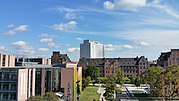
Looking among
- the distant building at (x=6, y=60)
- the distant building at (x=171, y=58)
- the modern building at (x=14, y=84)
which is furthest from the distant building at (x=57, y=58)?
the modern building at (x=14, y=84)

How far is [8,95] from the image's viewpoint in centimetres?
1064

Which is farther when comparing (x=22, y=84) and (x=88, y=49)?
(x=88, y=49)

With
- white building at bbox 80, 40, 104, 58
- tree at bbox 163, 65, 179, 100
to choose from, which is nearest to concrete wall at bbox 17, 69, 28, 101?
tree at bbox 163, 65, 179, 100

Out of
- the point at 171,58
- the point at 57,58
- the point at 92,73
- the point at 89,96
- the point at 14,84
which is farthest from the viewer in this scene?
the point at 57,58

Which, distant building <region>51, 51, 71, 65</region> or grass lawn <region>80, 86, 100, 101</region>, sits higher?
distant building <region>51, 51, 71, 65</region>

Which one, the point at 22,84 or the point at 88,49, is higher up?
the point at 88,49

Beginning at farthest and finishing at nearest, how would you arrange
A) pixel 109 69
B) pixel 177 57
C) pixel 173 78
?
pixel 109 69, pixel 177 57, pixel 173 78

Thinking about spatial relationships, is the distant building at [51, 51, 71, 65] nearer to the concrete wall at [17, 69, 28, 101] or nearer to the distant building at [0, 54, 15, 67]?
the distant building at [0, 54, 15, 67]

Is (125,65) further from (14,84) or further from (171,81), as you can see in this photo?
(14,84)

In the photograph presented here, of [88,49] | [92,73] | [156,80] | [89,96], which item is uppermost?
[88,49]

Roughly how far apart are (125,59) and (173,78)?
66.6 feet

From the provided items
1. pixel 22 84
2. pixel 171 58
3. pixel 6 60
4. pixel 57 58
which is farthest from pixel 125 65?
pixel 22 84

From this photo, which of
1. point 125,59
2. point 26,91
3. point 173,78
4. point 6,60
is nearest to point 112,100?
point 173,78

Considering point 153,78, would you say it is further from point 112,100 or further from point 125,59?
point 125,59
